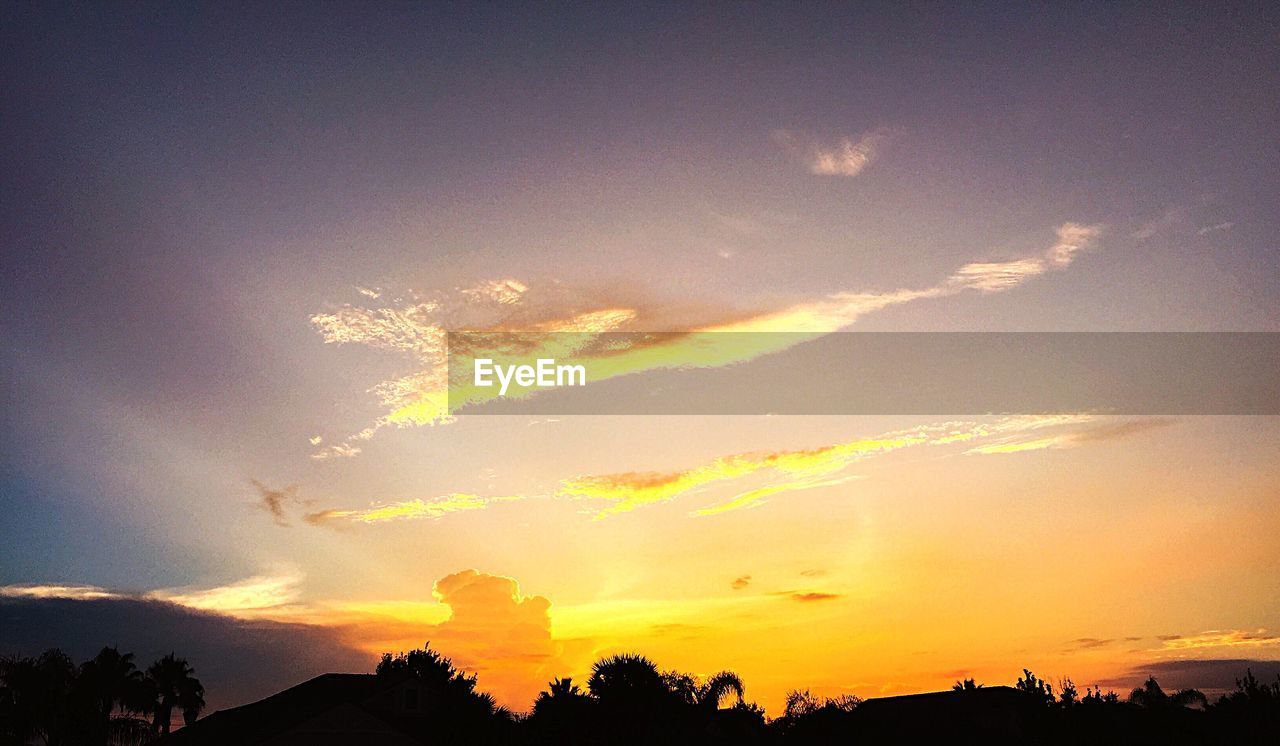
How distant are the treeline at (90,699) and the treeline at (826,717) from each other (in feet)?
87.3

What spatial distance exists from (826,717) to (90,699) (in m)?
62.1

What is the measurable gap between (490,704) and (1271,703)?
6545cm

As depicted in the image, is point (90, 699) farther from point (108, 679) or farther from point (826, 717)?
point (826, 717)

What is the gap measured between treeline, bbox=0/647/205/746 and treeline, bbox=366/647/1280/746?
2661cm

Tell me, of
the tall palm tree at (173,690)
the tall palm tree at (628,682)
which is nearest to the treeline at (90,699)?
the tall palm tree at (173,690)

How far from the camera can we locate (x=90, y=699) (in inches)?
2928

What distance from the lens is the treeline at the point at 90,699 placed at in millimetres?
68250

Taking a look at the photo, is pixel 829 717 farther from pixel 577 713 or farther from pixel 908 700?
pixel 577 713

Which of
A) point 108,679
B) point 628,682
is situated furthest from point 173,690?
point 628,682

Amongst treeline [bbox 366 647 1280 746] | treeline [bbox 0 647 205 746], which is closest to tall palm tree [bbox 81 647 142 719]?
treeline [bbox 0 647 205 746]

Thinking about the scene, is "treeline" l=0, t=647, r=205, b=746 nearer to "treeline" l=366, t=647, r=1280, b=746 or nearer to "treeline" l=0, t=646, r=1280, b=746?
"treeline" l=0, t=646, r=1280, b=746

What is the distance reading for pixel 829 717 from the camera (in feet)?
267

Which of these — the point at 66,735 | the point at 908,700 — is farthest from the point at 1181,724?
the point at 66,735

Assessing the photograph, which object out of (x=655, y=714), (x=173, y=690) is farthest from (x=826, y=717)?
(x=173, y=690)
